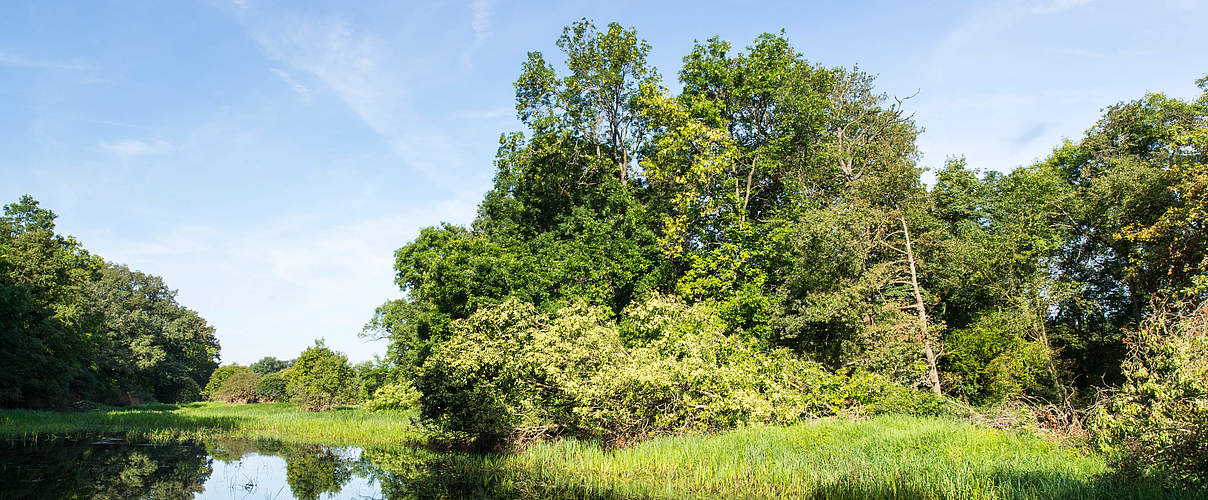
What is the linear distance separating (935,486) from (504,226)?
24.0 meters

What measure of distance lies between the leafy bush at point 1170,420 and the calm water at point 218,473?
9.87 meters

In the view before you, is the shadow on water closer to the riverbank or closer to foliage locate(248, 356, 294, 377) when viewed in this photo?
the riverbank

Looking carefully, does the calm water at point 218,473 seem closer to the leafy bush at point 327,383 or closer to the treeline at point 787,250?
the treeline at point 787,250

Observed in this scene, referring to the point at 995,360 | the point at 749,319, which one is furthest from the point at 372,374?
the point at 995,360

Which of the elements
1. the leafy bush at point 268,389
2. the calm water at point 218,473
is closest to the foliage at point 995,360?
the calm water at point 218,473

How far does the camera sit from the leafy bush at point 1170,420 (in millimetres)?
8062

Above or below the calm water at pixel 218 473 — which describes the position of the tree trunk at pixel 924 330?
above

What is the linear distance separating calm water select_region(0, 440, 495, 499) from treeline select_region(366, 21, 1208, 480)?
326 cm

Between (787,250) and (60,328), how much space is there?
40.9 metres

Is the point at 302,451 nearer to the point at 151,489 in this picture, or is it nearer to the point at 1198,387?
the point at 151,489

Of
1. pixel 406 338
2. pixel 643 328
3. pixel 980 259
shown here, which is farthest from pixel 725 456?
pixel 406 338

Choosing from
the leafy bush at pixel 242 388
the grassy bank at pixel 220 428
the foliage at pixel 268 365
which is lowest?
the grassy bank at pixel 220 428

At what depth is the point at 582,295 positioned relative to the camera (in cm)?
2455

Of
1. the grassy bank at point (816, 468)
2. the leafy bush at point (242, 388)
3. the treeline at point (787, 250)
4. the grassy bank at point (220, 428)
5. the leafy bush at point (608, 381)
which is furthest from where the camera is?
the leafy bush at point (242, 388)
